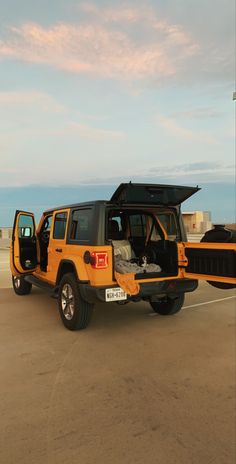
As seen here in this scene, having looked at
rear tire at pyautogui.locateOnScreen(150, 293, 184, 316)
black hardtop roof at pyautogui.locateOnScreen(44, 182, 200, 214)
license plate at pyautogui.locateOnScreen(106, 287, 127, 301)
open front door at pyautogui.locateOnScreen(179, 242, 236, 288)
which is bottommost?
rear tire at pyautogui.locateOnScreen(150, 293, 184, 316)

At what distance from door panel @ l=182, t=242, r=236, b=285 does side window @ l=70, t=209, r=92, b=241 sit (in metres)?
1.42

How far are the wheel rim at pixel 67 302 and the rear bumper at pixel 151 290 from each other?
15.8 inches

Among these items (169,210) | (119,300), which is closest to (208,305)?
(169,210)

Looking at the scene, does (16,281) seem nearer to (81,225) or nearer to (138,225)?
(138,225)

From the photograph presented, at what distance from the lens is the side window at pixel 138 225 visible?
6.60m

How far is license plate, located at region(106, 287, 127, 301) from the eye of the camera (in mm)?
4996

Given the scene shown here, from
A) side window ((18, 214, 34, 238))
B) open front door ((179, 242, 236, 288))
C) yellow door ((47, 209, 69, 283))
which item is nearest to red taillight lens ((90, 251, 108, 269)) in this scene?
yellow door ((47, 209, 69, 283))

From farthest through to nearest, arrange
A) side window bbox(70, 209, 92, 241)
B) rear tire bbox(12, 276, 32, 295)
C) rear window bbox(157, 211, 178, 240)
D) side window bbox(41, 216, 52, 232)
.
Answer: rear tire bbox(12, 276, 32, 295) → side window bbox(41, 216, 52, 232) → rear window bbox(157, 211, 178, 240) → side window bbox(70, 209, 92, 241)

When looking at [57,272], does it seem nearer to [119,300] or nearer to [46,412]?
[119,300]

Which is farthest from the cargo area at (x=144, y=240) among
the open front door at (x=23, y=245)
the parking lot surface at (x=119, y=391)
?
the open front door at (x=23, y=245)

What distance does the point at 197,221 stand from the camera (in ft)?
133

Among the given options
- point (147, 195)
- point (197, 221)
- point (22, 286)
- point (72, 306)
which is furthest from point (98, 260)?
point (197, 221)

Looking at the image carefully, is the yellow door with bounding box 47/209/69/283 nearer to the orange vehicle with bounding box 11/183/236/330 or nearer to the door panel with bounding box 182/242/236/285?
the orange vehicle with bounding box 11/183/236/330

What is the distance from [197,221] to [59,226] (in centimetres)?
3566
